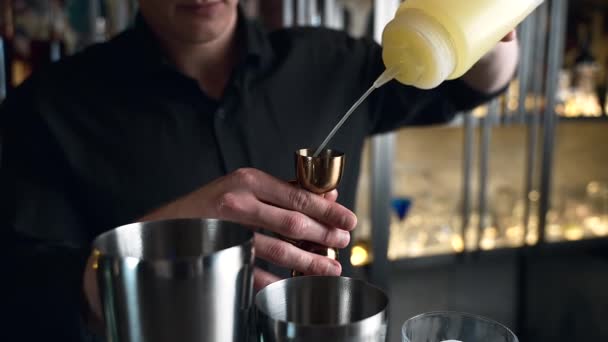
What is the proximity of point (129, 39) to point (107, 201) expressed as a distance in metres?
0.34

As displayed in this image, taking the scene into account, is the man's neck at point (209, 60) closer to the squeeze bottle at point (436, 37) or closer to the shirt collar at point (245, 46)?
the shirt collar at point (245, 46)

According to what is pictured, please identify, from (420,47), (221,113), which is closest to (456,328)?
(420,47)

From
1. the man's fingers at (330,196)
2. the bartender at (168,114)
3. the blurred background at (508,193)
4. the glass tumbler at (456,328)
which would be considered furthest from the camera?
the blurred background at (508,193)

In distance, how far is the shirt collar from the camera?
1.09 meters

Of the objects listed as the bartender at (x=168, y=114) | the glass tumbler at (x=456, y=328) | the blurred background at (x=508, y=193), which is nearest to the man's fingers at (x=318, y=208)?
the glass tumbler at (x=456, y=328)

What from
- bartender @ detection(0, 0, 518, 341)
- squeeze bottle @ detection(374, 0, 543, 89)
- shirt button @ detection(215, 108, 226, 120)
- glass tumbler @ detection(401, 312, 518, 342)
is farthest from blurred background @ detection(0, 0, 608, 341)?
glass tumbler @ detection(401, 312, 518, 342)

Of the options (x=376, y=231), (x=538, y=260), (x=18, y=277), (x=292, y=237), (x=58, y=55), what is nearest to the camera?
(x=292, y=237)

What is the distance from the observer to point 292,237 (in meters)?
0.52

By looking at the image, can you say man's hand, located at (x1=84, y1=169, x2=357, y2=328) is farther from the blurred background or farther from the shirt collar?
the blurred background

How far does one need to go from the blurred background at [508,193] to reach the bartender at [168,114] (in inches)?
28.9

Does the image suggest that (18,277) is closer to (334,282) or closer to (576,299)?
(334,282)

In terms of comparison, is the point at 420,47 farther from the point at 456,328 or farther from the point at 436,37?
the point at 456,328

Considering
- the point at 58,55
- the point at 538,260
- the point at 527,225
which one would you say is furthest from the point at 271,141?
the point at 538,260

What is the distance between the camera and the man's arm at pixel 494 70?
1.07 m
